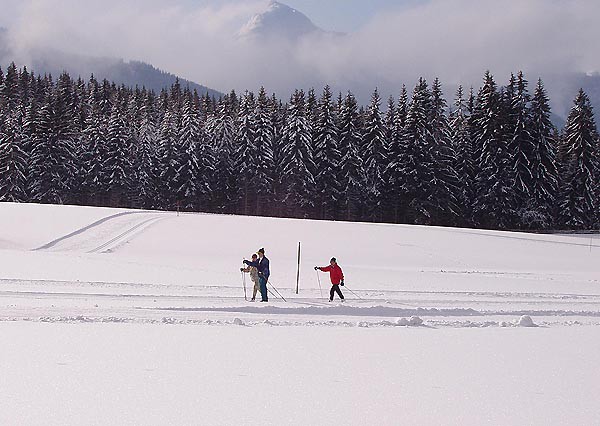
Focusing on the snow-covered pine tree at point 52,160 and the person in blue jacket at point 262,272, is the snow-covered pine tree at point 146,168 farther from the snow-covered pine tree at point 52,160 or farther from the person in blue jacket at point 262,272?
the person in blue jacket at point 262,272

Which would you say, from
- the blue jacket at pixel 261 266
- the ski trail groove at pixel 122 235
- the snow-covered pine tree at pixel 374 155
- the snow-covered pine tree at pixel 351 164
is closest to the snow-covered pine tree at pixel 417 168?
the snow-covered pine tree at pixel 374 155

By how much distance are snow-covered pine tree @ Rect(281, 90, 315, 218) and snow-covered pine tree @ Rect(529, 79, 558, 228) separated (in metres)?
18.8

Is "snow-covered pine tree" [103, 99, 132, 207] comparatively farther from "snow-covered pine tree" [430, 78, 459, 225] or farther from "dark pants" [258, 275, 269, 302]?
"dark pants" [258, 275, 269, 302]

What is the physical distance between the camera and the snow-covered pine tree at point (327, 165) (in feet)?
169

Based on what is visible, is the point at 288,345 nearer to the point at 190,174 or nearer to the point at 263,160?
the point at 263,160

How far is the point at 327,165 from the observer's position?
51.5 meters

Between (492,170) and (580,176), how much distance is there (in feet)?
24.5

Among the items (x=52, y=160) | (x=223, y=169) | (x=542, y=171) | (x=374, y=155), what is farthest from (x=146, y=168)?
(x=542, y=171)

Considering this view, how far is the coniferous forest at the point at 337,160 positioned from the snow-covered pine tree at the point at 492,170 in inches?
4.0

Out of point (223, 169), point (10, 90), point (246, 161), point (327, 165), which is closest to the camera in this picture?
point (327, 165)

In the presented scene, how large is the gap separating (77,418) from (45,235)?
24.6 meters

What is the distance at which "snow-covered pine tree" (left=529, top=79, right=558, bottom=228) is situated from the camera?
46.3m

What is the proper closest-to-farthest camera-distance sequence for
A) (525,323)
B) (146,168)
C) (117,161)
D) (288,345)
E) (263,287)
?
(288,345) < (525,323) < (263,287) < (117,161) < (146,168)

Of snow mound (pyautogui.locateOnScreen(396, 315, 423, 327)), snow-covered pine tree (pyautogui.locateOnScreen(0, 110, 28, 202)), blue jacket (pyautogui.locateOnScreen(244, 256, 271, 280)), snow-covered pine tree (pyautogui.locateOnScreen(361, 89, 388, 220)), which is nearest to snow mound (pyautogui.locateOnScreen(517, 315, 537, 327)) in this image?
snow mound (pyautogui.locateOnScreen(396, 315, 423, 327))
